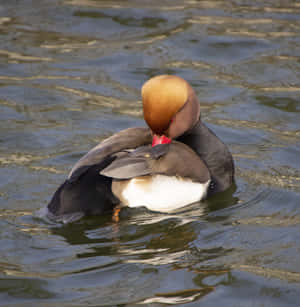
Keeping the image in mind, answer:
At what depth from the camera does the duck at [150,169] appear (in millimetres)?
4207

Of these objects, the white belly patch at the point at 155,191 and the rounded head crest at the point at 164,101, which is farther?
the white belly patch at the point at 155,191

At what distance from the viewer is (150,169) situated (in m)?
4.30

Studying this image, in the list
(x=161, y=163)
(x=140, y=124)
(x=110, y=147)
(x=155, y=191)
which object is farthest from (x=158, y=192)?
(x=140, y=124)

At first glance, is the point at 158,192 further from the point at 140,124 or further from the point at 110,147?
the point at 140,124

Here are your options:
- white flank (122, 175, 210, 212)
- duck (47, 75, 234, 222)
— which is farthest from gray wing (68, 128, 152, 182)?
white flank (122, 175, 210, 212)

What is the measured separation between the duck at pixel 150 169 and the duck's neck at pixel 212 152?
1cm

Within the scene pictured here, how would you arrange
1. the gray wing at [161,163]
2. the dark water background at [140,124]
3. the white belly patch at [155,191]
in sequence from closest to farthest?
the dark water background at [140,124], the gray wing at [161,163], the white belly patch at [155,191]

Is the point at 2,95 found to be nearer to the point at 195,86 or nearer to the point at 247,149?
the point at 195,86

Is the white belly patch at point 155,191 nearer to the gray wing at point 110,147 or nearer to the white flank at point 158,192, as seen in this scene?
the white flank at point 158,192

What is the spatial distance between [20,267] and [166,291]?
34.1 inches

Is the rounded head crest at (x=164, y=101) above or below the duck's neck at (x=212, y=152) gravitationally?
above

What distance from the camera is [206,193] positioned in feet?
15.2

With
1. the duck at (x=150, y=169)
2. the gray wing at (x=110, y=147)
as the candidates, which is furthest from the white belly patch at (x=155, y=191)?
the gray wing at (x=110, y=147)

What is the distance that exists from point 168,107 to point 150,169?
1.44 feet
